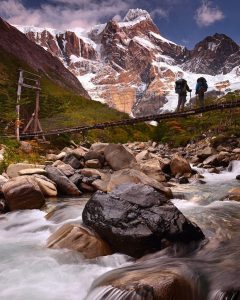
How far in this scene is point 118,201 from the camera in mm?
8523

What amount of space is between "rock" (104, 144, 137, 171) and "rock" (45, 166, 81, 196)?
13.5 ft

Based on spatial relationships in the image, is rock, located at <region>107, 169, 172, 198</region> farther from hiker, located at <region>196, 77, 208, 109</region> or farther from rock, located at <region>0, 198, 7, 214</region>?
hiker, located at <region>196, 77, 208, 109</region>

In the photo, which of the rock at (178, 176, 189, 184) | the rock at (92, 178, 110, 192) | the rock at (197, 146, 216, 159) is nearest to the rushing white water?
the rock at (92, 178, 110, 192)

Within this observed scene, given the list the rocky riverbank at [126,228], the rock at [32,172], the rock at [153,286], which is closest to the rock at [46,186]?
the rocky riverbank at [126,228]

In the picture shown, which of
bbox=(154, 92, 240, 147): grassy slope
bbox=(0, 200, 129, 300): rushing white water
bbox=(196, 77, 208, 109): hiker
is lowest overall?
bbox=(0, 200, 129, 300): rushing white water

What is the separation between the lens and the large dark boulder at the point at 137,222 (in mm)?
7633

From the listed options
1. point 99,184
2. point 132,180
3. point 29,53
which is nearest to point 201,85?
point 99,184

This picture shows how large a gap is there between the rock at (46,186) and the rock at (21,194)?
1285 mm

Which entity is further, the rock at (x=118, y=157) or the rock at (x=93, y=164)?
the rock at (x=93, y=164)

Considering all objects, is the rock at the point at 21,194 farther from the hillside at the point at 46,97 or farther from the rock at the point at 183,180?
the hillside at the point at 46,97

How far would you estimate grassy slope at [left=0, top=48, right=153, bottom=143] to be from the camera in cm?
2174

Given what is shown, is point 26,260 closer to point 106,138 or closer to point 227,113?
point 227,113

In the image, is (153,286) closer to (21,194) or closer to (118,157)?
(21,194)

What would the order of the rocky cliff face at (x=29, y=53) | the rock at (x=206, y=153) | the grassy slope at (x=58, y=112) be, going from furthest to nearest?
the rocky cliff face at (x=29, y=53) → the rock at (x=206, y=153) → the grassy slope at (x=58, y=112)
